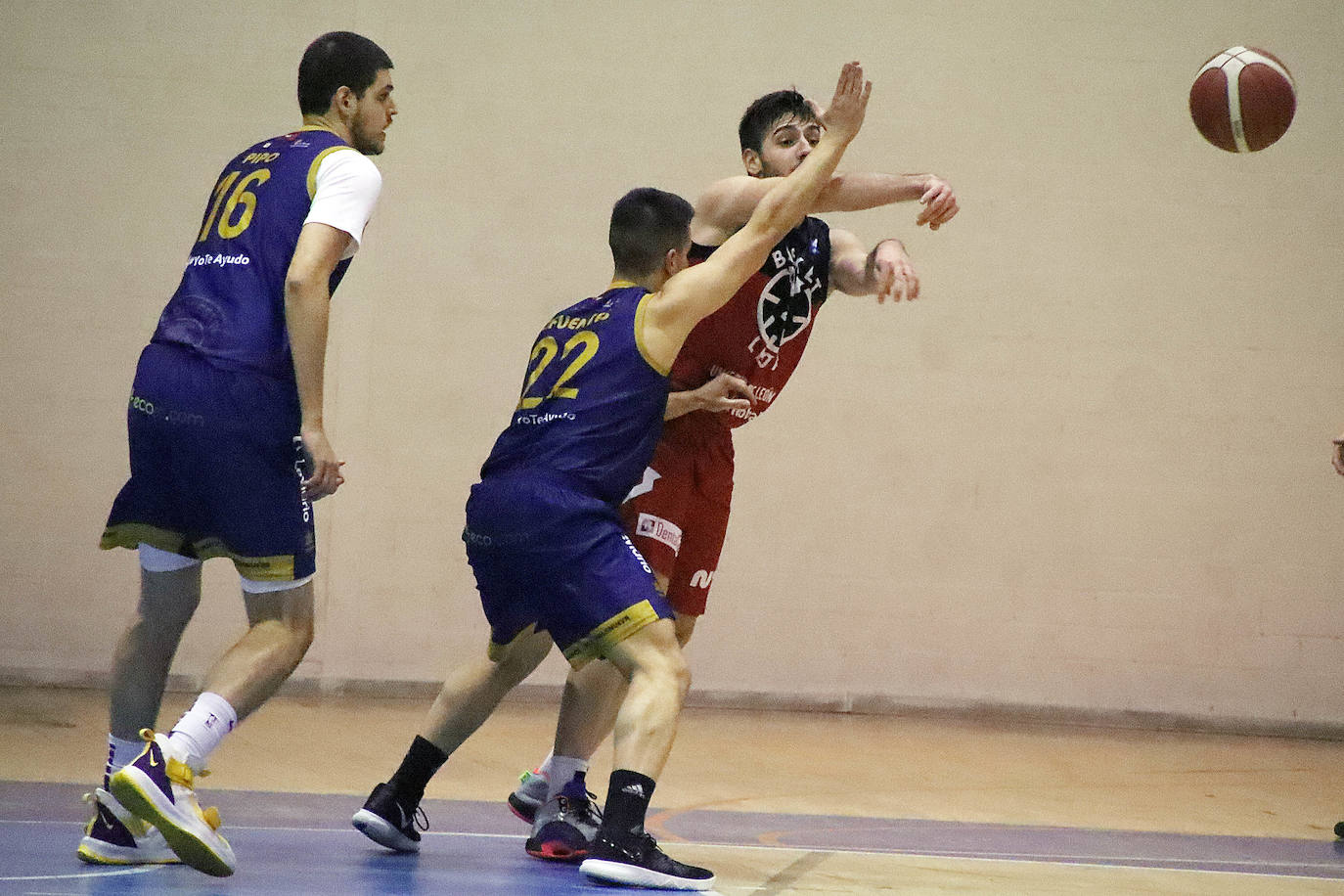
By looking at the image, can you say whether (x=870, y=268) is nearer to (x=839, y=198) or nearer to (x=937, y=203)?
(x=839, y=198)

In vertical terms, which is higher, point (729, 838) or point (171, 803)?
point (171, 803)

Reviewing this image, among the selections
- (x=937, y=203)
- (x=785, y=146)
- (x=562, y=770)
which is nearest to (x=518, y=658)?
(x=562, y=770)

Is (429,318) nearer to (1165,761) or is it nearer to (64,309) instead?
(64,309)

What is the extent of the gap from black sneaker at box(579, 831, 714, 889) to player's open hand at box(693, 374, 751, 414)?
120 cm

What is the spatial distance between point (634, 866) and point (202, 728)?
3.24ft

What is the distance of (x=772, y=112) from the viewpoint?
4.32 metres

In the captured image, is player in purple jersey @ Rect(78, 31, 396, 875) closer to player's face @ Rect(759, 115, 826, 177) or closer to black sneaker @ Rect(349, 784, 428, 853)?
black sneaker @ Rect(349, 784, 428, 853)

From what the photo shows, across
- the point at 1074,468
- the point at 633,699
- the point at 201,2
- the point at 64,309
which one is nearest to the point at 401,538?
the point at 64,309

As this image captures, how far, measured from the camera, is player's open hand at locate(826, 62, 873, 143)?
3.54 m

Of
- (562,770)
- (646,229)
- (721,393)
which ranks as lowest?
(562,770)

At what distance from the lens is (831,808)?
501cm

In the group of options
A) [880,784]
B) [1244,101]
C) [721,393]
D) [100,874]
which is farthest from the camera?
[880,784]

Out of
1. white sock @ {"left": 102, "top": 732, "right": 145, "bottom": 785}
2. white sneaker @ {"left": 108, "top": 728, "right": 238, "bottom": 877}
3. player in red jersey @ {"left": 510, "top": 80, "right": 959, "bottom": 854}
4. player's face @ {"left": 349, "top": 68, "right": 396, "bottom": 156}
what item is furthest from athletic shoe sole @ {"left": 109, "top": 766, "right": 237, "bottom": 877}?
player's face @ {"left": 349, "top": 68, "right": 396, "bottom": 156}

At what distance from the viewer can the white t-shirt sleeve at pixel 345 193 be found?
3.40 m
